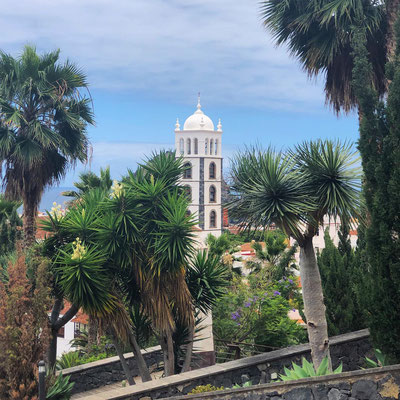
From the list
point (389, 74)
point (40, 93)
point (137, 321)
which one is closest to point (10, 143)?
point (40, 93)

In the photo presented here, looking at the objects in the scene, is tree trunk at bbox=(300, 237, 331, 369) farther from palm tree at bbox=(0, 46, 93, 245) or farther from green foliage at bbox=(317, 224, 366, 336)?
palm tree at bbox=(0, 46, 93, 245)

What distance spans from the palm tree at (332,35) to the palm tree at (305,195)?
5.16m

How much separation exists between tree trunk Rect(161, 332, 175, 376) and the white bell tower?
83137mm

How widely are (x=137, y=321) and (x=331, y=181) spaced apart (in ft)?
18.9

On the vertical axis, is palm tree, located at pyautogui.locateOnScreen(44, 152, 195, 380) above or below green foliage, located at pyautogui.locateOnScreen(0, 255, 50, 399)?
above

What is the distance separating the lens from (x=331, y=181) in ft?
33.7

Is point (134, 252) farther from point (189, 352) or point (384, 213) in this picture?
point (384, 213)

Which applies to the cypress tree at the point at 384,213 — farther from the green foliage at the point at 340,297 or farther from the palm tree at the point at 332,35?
the palm tree at the point at 332,35

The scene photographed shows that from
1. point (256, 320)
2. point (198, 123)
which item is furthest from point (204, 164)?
point (256, 320)

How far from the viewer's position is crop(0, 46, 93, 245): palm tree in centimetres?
1672

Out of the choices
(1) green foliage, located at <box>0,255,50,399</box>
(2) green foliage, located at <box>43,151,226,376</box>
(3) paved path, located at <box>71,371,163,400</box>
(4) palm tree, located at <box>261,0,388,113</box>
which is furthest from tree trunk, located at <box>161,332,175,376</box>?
(4) palm tree, located at <box>261,0,388,113</box>

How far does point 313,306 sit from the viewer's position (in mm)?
10555

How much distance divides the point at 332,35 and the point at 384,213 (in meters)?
8.26

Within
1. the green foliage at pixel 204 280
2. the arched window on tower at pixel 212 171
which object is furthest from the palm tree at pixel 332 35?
the arched window on tower at pixel 212 171
